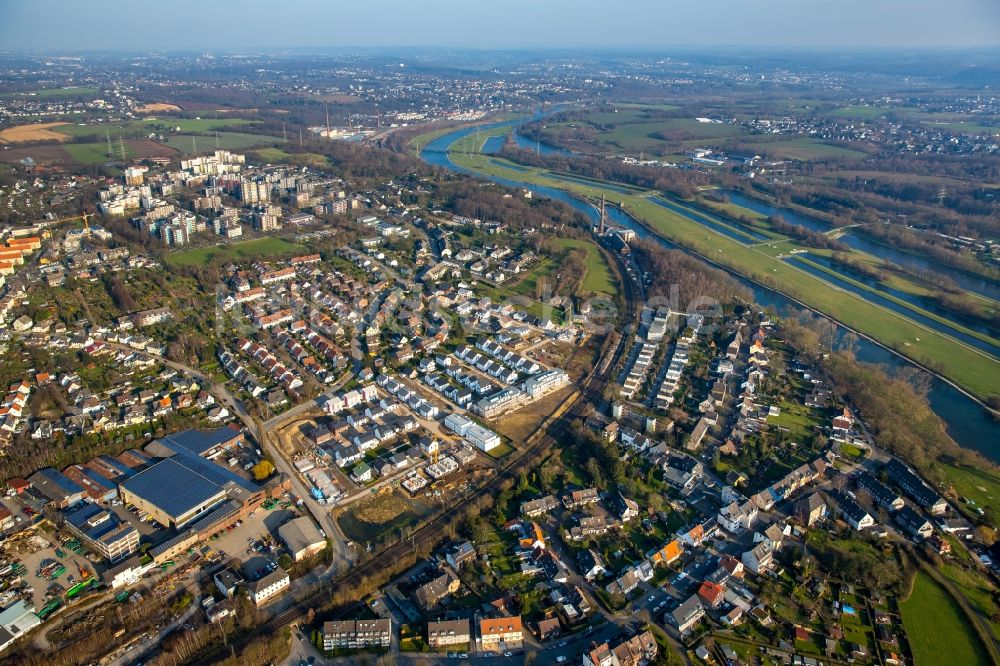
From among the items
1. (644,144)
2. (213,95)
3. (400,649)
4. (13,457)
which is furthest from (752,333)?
(213,95)

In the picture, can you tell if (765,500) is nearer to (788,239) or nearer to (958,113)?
(788,239)

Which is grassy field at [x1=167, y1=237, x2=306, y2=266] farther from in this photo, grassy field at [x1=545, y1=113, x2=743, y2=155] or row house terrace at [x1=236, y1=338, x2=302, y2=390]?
grassy field at [x1=545, y1=113, x2=743, y2=155]

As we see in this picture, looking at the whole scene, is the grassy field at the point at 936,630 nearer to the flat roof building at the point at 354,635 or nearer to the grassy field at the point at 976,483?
the grassy field at the point at 976,483

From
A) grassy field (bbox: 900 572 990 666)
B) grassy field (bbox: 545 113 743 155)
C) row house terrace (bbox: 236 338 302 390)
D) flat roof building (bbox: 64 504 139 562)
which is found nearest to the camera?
grassy field (bbox: 900 572 990 666)

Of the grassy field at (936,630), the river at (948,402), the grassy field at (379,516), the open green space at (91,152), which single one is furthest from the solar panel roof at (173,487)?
the open green space at (91,152)

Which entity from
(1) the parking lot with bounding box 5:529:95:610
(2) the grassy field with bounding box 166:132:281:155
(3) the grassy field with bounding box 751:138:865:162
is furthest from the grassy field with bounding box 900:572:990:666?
(2) the grassy field with bounding box 166:132:281:155

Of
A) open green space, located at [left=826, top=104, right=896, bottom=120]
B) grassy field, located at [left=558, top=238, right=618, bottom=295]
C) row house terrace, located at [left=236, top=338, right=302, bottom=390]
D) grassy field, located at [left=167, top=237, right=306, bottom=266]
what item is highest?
open green space, located at [left=826, top=104, right=896, bottom=120]
